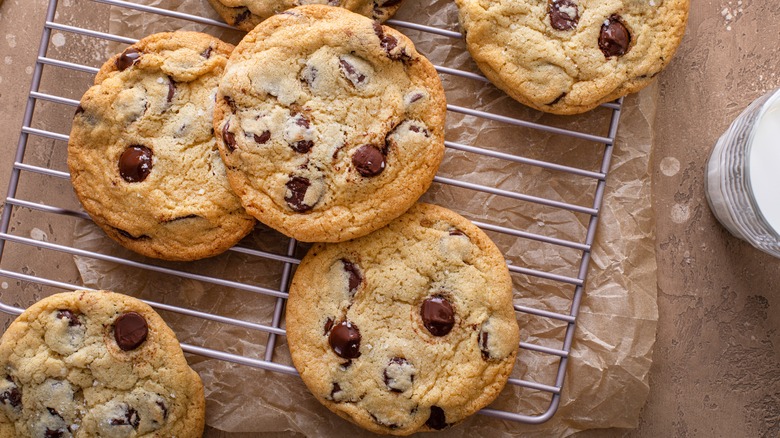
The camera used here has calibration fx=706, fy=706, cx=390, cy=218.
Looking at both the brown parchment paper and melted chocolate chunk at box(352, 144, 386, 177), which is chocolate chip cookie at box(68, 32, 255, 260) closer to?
the brown parchment paper

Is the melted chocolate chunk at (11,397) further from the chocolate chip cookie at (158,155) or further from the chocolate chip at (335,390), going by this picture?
the chocolate chip at (335,390)

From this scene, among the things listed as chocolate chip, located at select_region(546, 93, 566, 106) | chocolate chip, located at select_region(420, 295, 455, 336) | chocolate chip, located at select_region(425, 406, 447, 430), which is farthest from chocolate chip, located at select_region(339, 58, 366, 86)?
chocolate chip, located at select_region(425, 406, 447, 430)

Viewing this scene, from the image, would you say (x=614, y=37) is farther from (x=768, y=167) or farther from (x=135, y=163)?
(x=135, y=163)

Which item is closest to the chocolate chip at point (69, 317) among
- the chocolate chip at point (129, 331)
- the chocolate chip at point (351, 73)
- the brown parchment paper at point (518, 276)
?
the chocolate chip at point (129, 331)

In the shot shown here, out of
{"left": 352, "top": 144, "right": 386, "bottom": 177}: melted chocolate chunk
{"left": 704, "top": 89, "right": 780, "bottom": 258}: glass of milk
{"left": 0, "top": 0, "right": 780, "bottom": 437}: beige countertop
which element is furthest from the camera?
{"left": 0, "top": 0, "right": 780, "bottom": 437}: beige countertop

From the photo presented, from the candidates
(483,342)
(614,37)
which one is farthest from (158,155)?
(614,37)

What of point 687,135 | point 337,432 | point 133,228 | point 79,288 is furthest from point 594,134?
point 79,288

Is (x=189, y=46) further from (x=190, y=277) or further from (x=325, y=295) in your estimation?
(x=325, y=295)
